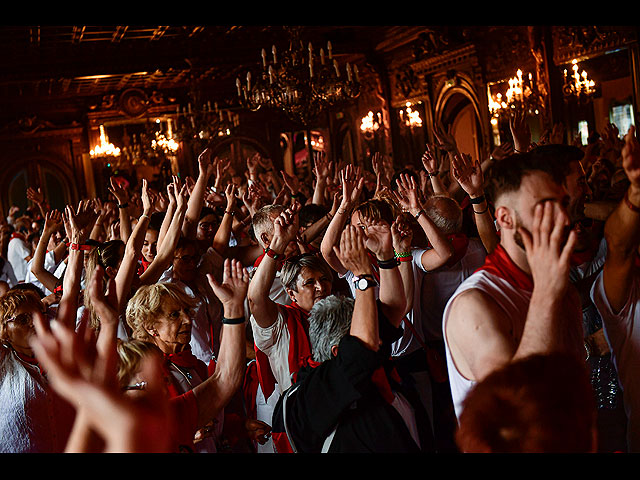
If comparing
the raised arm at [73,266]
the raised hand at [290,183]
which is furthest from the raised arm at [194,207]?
the raised hand at [290,183]

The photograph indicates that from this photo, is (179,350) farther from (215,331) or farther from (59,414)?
(215,331)

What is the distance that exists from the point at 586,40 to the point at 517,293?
311 inches

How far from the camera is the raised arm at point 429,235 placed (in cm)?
358

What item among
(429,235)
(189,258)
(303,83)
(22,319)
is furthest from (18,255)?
(429,235)

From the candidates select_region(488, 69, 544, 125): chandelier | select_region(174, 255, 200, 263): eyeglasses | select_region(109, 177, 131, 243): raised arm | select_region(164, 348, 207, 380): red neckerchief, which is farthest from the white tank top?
select_region(488, 69, 544, 125): chandelier

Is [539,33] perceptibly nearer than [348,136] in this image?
Yes

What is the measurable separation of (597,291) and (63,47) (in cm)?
1253

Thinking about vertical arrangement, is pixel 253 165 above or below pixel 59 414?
above

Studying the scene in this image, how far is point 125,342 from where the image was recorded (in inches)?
89.1

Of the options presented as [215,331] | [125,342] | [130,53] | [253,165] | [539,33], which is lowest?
[215,331]

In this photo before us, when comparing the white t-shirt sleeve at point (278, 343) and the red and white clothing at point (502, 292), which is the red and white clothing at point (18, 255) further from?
the red and white clothing at point (502, 292)

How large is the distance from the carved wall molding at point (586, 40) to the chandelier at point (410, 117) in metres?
3.98

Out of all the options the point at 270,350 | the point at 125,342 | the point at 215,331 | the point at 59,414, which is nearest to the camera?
the point at 125,342

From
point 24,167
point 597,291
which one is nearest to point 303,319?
point 597,291
